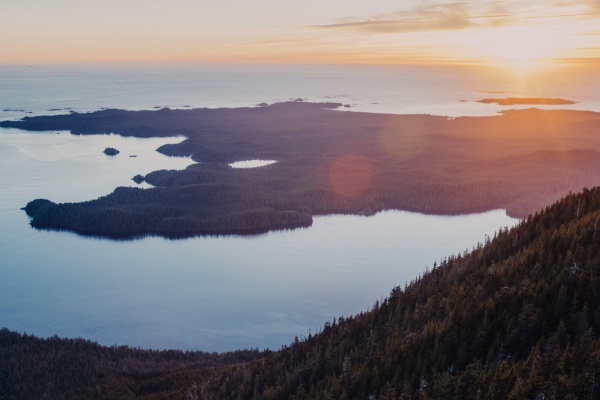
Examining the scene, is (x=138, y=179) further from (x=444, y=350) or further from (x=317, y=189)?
(x=444, y=350)

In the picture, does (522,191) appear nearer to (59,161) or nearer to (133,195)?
(133,195)

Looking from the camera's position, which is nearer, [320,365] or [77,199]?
[320,365]

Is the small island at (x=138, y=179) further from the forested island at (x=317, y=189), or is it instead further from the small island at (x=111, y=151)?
the small island at (x=111, y=151)

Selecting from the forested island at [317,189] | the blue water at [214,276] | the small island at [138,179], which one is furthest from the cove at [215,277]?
the small island at [138,179]

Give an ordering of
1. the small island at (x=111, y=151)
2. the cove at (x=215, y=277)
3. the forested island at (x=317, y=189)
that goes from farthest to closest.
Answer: the small island at (x=111, y=151) < the forested island at (x=317, y=189) < the cove at (x=215, y=277)

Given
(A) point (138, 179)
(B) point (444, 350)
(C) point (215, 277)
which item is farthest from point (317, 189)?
(B) point (444, 350)

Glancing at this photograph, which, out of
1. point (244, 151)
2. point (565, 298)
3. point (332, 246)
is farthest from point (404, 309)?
point (244, 151)

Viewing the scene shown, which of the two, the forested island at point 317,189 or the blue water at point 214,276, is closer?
the blue water at point 214,276

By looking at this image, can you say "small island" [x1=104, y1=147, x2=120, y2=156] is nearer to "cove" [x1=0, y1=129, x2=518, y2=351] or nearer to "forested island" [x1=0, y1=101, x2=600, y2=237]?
"forested island" [x1=0, y1=101, x2=600, y2=237]
